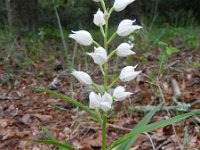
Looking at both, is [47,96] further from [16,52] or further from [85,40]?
[85,40]

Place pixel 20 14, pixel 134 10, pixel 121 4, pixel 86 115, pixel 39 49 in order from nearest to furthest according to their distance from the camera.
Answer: pixel 121 4
pixel 86 115
pixel 39 49
pixel 20 14
pixel 134 10

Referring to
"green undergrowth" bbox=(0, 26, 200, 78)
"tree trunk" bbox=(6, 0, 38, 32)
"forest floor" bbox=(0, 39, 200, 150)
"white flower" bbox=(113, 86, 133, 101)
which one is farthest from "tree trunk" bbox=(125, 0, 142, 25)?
"white flower" bbox=(113, 86, 133, 101)

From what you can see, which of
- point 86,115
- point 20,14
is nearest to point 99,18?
point 86,115

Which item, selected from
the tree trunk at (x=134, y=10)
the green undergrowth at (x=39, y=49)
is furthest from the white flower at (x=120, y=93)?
the tree trunk at (x=134, y=10)

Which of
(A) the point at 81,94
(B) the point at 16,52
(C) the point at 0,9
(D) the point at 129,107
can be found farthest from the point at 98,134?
(C) the point at 0,9

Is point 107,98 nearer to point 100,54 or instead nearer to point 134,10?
point 100,54

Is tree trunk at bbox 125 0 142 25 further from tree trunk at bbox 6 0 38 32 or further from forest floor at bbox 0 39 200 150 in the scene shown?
forest floor at bbox 0 39 200 150

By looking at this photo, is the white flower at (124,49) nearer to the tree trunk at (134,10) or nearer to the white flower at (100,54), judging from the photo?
the white flower at (100,54)
